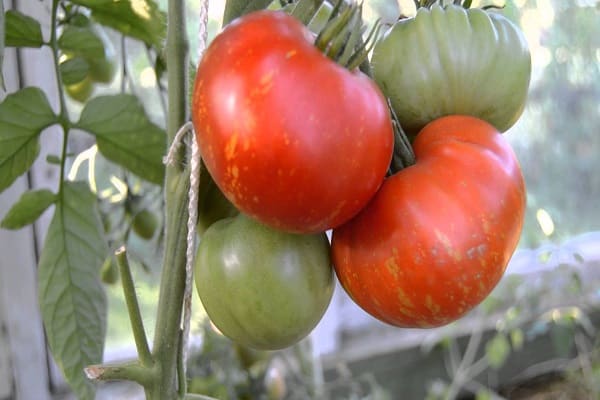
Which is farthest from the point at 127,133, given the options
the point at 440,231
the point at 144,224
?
the point at 440,231

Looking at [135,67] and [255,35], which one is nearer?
[255,35]

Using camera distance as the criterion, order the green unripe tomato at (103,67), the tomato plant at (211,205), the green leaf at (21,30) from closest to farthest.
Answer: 1. the tomato plant at (211,205)
2. the green leaf at (21,30)
3. the green unripe tomato at (103,67)

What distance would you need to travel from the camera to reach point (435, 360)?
1.44 metres

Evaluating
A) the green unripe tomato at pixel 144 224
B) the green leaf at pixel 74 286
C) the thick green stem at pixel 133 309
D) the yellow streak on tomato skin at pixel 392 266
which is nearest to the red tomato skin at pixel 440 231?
the yellow streak on tomato skin at pixel 392 266

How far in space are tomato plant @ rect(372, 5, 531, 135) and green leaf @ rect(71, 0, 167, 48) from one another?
24 centimetres

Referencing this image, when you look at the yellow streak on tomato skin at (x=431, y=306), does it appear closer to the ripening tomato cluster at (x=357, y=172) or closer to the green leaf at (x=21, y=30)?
the ripening tomato cluster at (x=357, y=172)

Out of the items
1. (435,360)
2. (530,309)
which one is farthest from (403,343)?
(530,309)

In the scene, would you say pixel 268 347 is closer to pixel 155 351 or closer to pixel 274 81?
pixel 155 351

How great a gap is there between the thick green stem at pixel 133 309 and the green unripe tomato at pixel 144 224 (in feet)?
1.13

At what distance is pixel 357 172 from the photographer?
0.25m

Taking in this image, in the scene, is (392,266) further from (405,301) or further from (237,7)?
(237,7)

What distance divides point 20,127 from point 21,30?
77 millimetres

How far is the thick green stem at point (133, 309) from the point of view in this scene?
1.00ft

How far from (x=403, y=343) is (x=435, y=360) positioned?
4.2 inches
